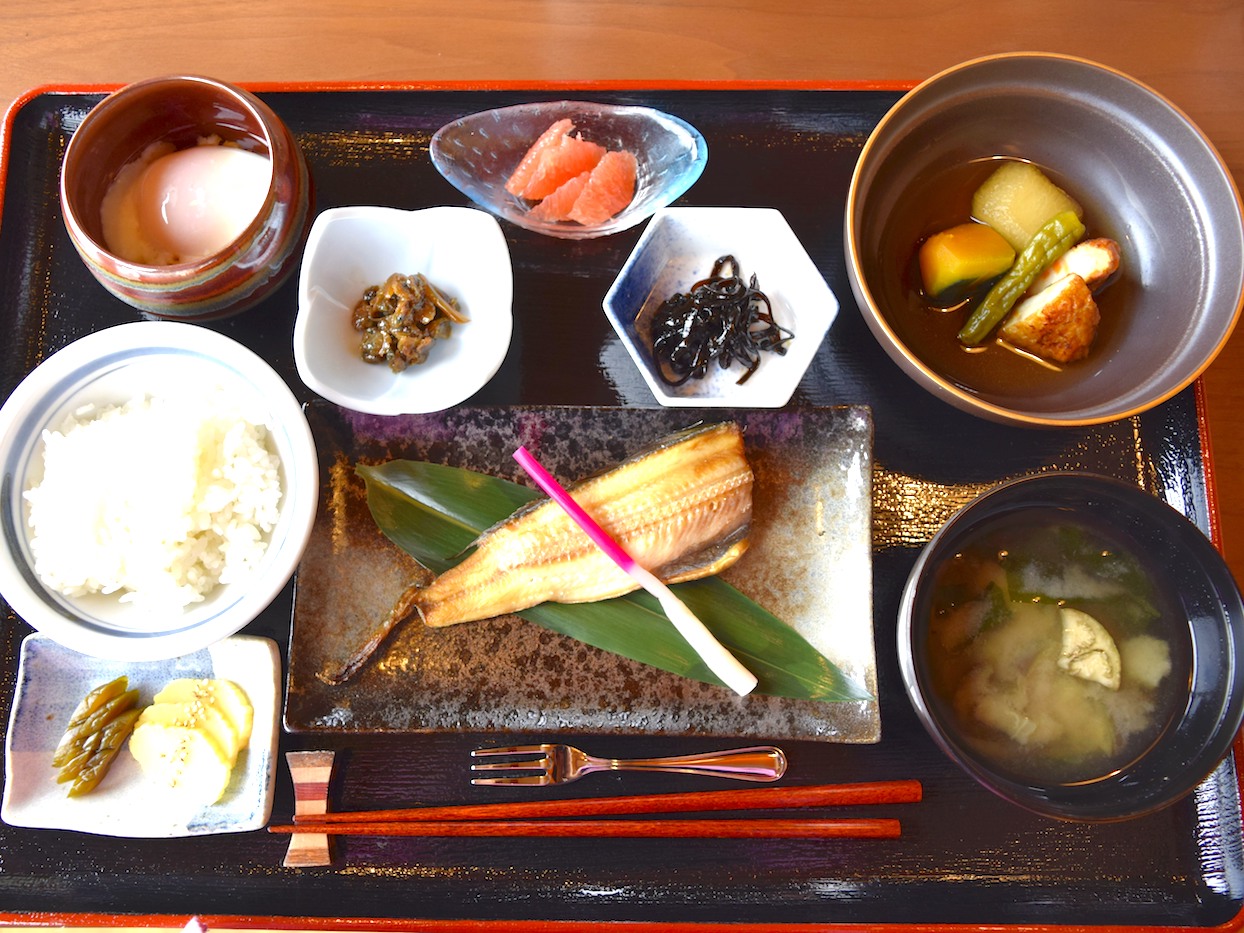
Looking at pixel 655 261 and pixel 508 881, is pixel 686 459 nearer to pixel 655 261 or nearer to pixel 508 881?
pixel 655 261

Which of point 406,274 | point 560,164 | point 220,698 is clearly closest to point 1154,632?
point 560,164

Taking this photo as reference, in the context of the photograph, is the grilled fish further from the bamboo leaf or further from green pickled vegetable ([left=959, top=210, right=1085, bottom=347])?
green pickled vegetable ([left=959, top=210, right=1085, bottom=347])

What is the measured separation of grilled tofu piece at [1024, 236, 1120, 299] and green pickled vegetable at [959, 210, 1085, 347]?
0.02 m

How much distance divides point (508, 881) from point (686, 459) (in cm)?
112

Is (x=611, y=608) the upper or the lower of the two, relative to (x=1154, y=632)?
lower

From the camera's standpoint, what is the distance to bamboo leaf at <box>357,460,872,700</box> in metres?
1.93

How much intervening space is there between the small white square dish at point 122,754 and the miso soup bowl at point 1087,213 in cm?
174

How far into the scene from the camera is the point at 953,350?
6.72ft

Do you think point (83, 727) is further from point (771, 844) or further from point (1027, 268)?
point (1027, 268)

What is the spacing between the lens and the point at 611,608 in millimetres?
1989

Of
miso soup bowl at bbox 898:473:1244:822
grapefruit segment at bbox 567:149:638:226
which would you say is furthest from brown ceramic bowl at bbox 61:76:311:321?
miso soup bowl at bbox 898:473:1244:822

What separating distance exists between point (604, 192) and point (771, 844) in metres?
1.69

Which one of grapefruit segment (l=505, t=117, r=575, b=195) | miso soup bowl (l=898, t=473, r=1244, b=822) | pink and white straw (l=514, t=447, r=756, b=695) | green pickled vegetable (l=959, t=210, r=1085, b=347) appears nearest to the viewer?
miso soup bowl (l=898, t=473, r=1244, b=822)

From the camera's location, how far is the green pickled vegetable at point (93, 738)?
188cm
